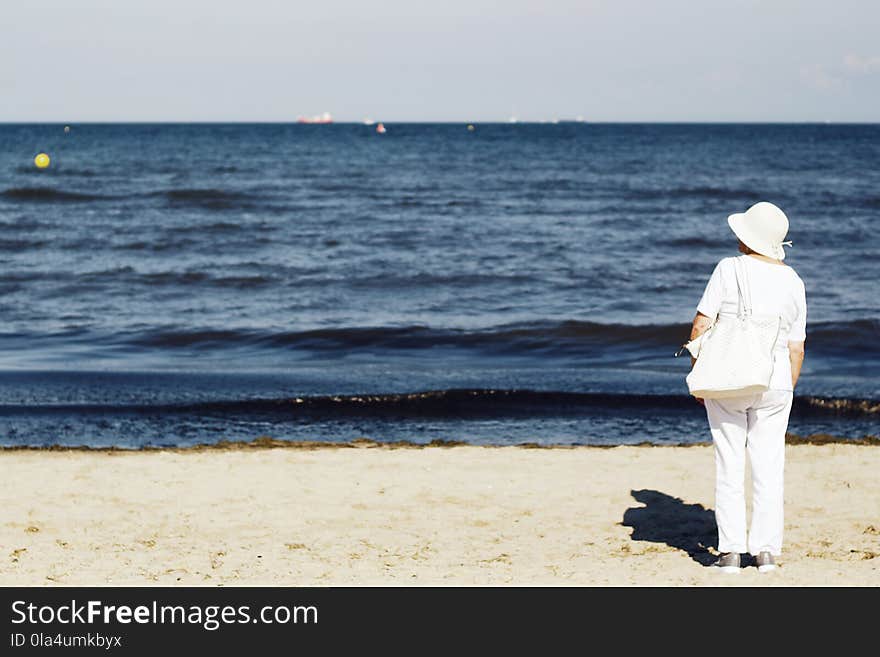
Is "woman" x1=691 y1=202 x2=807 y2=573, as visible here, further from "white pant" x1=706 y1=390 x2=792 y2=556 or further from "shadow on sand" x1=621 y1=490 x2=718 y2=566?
"shadow on sand" x1=621 y1=490 x2=718 y2=566

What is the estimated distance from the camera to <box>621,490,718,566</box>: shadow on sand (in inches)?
243

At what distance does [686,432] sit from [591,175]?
3255 centimetres

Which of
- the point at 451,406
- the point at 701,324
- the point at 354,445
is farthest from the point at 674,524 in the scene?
the point at 451,406

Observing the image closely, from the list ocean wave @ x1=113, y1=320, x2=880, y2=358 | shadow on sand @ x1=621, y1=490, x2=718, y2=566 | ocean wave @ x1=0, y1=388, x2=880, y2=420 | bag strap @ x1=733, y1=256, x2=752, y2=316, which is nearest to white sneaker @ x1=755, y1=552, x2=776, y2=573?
shadow on sand @ x1=621, y1=490, x2=718, y2=566

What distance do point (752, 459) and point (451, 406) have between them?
5805mm

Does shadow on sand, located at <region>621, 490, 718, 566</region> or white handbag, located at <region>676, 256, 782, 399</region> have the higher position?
white handbag, located at <region>676, 256, 782, 399</region>

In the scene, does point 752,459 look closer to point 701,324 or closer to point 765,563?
point 765,563

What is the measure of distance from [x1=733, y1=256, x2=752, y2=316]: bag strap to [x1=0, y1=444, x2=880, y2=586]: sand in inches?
50.9

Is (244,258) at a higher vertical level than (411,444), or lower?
higher

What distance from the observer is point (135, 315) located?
51.4 ft

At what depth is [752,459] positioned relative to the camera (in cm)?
523

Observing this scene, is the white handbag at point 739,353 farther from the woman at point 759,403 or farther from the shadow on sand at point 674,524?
the shadow on sand at point 674,524

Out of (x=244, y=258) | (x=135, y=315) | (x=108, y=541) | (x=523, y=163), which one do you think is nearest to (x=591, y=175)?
(x=523, y=163)

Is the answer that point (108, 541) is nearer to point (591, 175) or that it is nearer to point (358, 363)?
point (358, 363)
